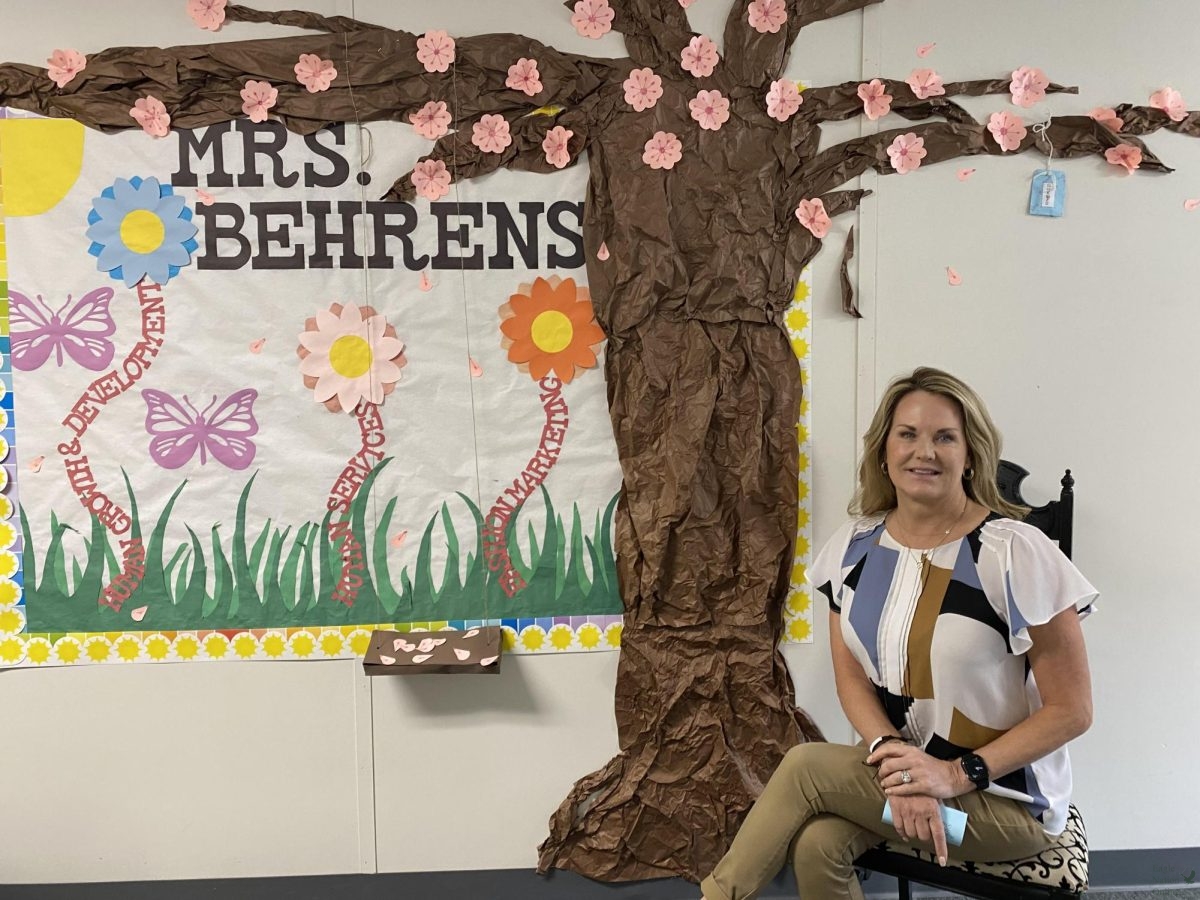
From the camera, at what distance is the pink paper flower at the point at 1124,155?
1885mm

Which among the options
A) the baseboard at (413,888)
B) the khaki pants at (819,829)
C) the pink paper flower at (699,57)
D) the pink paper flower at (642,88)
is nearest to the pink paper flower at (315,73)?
the pink paper flower at (642,88)

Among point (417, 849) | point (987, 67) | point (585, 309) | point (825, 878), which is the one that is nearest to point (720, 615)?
point (825, 878)

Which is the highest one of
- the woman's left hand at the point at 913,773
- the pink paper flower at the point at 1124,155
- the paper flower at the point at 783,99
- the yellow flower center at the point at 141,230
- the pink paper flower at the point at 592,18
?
the pink paper flower at the point at 592,18

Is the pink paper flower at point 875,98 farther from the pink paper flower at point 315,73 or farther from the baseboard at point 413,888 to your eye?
the baseboard at point 413,888

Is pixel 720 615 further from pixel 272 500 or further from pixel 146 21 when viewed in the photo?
pixel 146 21

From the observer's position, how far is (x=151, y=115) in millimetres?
1809

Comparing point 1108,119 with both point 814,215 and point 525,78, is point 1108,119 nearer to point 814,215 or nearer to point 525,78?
point 814,215

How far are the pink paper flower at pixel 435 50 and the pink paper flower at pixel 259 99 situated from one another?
33 centimetres

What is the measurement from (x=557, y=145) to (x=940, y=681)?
1.36 meters

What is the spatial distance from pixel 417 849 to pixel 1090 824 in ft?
5.36

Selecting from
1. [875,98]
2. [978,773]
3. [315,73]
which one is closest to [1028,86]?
[875,98]

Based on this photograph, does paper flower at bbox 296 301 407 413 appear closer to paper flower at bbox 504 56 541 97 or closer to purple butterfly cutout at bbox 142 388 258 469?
purple butterfly cutout at bbox 142 388 258 469

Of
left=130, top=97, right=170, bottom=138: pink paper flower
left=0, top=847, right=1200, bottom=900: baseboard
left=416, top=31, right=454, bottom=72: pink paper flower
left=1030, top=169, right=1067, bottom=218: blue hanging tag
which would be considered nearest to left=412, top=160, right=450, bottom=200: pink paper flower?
left=416, top=31, right=454, bottom=72: pink paper flower

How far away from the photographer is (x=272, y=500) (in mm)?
1882
